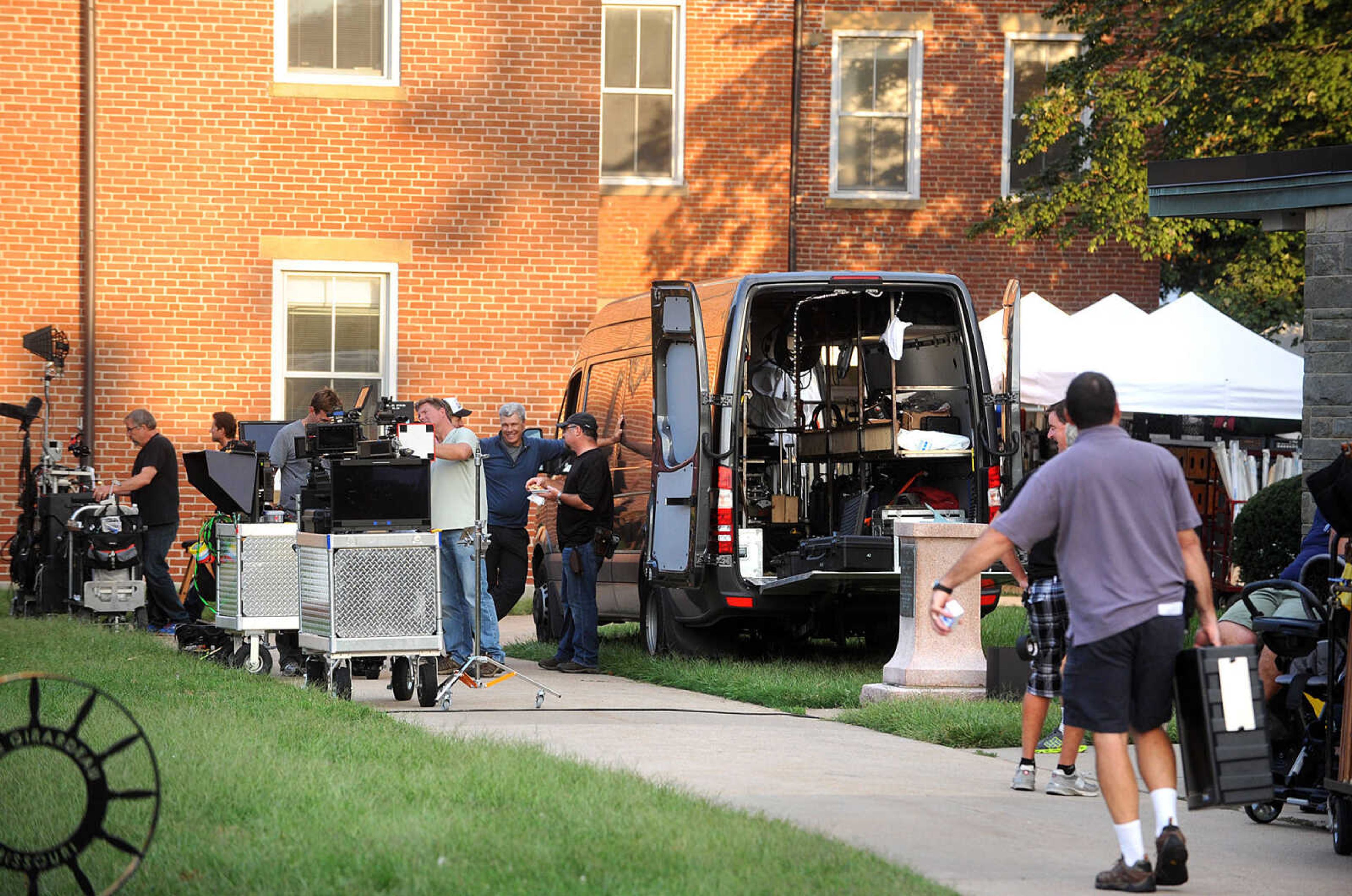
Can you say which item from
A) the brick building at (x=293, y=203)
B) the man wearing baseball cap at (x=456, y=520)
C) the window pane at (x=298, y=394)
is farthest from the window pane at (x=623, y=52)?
the man wearing baseball cap at (x=456, y=520)

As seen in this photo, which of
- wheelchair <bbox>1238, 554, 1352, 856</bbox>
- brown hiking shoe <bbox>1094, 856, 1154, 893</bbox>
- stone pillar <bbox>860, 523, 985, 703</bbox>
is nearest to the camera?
brown hiking shoe <bbox>1094, 856, 1154, 893</bbox>

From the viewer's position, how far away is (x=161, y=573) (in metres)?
15.5

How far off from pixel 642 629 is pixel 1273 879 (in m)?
7.84

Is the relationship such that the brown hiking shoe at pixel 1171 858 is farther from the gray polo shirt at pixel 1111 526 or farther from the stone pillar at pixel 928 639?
the stone pillar at pixel 928 639

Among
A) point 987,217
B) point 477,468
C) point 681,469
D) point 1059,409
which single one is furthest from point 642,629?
point 987,217

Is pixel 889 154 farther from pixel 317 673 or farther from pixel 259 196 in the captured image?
pixel 317 673

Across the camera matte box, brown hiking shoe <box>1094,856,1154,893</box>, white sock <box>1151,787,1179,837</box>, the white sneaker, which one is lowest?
the white sneaker

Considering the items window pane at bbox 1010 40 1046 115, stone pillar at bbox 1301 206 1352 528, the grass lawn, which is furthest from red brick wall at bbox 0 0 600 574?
the grass lawn

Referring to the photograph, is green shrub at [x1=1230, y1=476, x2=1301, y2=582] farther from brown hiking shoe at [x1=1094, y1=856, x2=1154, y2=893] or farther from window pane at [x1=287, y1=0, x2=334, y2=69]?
window pane at [x1=287, y1=0, x2=334, y2=69]

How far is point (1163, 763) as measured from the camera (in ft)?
21.0

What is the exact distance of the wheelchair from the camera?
283 inches

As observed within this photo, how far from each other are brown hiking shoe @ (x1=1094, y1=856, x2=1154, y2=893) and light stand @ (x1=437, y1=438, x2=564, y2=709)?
16.0 ft

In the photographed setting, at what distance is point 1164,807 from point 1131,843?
195mm

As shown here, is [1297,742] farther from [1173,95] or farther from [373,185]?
[373,185]
